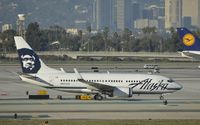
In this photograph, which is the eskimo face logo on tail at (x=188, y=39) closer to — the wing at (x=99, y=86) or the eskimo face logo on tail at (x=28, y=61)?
the wing at (x=99, y=86)

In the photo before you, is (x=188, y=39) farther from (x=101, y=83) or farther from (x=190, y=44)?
(x=101, y=83)

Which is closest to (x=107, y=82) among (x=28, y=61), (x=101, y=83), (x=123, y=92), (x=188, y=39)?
(x=101, y=83)

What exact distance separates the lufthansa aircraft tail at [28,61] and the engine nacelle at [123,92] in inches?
298

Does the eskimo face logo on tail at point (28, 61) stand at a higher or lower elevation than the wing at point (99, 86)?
higher

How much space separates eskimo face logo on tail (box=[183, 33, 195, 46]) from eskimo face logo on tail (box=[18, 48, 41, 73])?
64.0 feet

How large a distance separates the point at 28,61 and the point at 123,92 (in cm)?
1119

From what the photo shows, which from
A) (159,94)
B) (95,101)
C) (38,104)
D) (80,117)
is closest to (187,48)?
(159,94)

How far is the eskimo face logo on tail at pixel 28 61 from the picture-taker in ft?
265

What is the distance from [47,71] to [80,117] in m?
18.9

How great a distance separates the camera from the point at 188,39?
297ft

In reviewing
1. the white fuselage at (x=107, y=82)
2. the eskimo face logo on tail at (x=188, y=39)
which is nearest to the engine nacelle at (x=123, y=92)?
the white fuselage at (x=107, y=82)

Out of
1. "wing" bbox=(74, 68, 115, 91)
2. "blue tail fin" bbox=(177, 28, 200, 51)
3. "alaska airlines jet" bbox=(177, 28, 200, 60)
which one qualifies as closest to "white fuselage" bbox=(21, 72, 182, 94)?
"wing" bbox=(74, 68, 115, 91)

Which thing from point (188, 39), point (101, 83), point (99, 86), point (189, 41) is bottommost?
point (99, 86)

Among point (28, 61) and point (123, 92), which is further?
point (28, 61)
